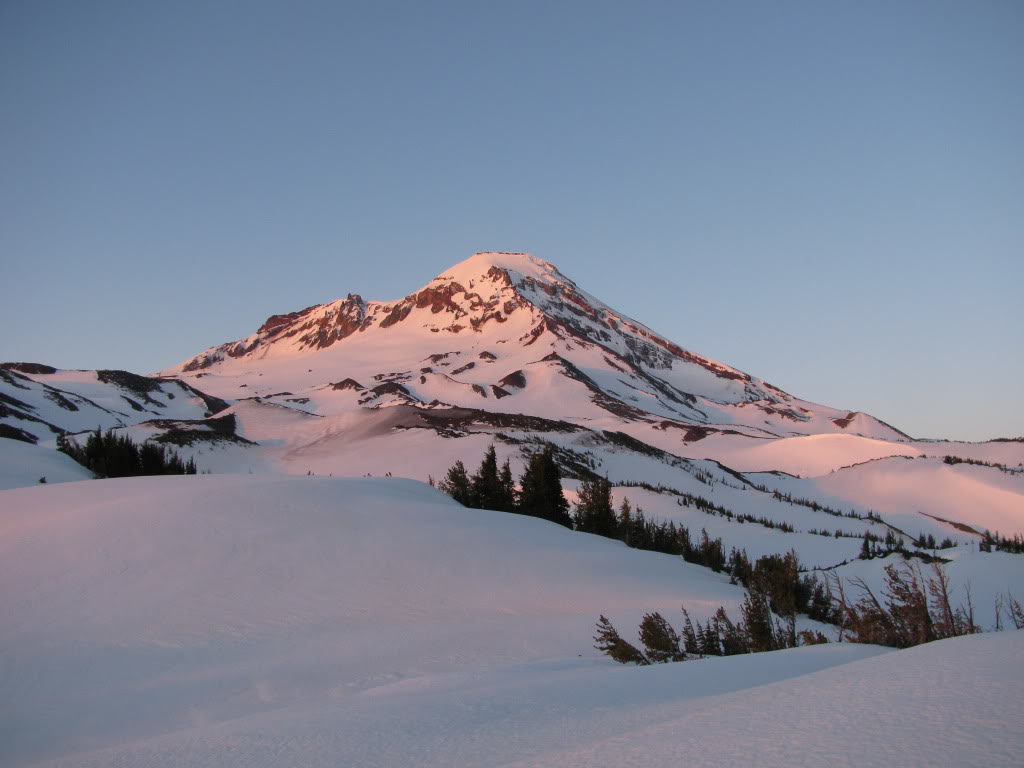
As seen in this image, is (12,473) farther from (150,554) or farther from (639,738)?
(639,738)

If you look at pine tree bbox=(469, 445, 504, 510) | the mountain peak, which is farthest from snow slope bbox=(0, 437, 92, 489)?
the mountain peak

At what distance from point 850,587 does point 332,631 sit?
10.7 m

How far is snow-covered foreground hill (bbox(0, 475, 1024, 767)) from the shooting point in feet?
9.57

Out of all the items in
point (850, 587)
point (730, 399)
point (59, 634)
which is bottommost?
point (850, 587)

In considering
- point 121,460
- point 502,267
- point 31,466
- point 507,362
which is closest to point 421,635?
point 121,460

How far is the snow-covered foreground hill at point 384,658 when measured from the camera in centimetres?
292

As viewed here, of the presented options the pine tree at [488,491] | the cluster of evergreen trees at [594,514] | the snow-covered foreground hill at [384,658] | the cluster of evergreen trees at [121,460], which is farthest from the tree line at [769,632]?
the cluster of evergreen trees at [121,460]

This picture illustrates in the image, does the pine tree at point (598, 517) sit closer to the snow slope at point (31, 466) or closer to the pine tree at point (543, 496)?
the pine tree at point (543, 496)

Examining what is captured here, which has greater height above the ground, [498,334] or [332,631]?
[498,334]

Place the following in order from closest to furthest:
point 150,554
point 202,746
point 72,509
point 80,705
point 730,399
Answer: point 202,746
point 80,705
point 150,554
point 72,509
point 730,399

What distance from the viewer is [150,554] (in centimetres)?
999

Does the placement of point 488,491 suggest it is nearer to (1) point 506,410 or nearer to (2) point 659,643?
(2) point 659,643

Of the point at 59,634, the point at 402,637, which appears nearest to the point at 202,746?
the point at 402,637

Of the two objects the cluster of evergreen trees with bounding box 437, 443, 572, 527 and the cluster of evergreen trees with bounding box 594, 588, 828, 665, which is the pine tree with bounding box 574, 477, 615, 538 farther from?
the cluster of evergreen trees with bounding box 594, 588, 828, 665
